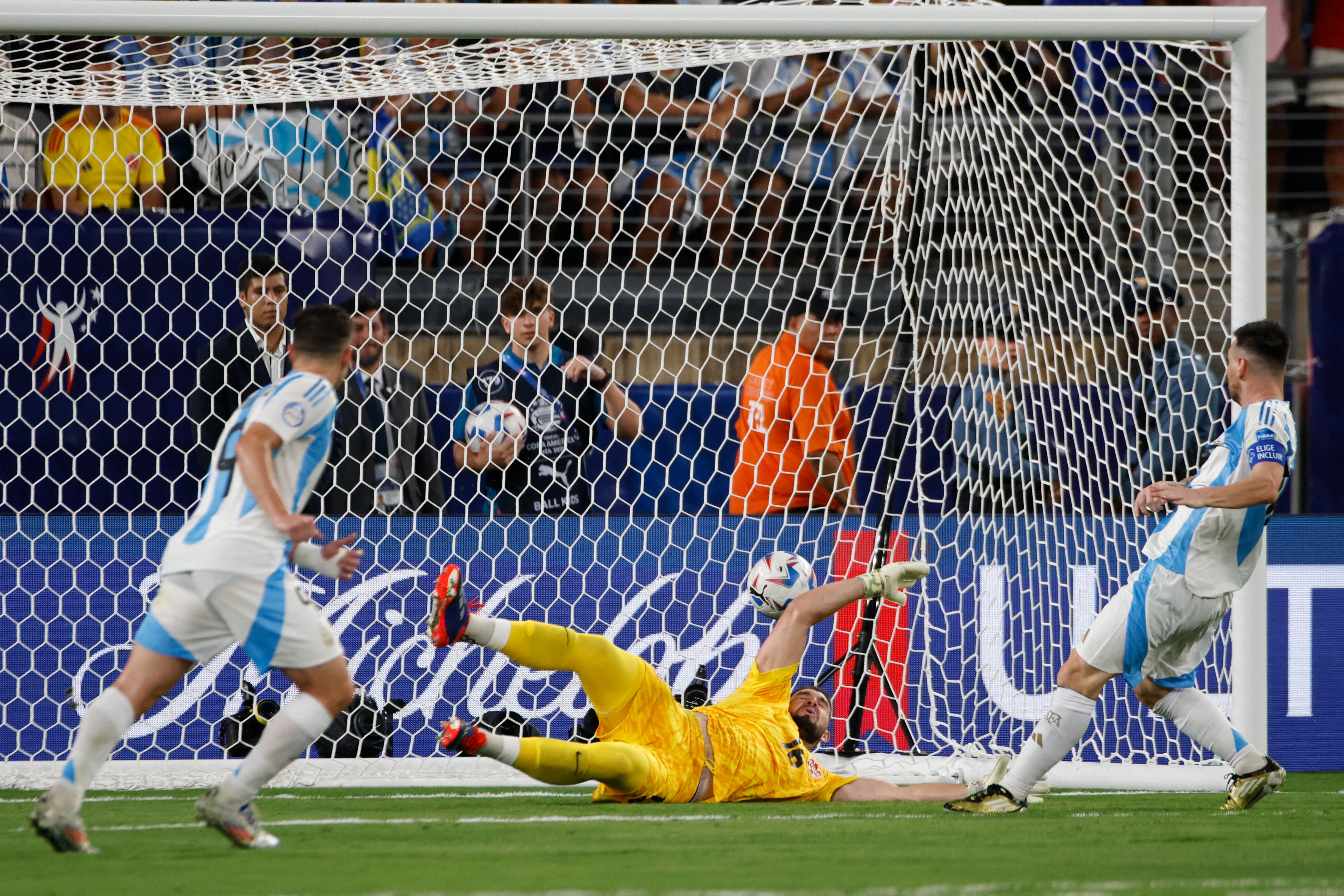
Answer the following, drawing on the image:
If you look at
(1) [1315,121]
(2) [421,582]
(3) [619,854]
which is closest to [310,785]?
(2) [421,582]

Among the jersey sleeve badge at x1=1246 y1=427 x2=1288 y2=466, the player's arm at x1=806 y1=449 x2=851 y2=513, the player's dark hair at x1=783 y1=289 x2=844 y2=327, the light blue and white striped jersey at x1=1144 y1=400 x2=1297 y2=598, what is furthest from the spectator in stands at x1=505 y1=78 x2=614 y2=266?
the jersey sleeve badge at x1=1246 y1=427 x2=1288 y2=466

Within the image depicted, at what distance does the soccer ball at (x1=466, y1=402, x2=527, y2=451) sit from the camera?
6309mm

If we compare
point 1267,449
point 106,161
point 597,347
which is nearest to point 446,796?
point 597,347

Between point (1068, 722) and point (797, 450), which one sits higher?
point (797, 450)

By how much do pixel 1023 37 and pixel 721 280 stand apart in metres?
2.68

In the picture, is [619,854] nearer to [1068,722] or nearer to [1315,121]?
[1068,722]

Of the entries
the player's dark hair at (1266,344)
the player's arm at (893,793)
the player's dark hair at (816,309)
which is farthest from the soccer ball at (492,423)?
the player's dark hair at (1266,344)

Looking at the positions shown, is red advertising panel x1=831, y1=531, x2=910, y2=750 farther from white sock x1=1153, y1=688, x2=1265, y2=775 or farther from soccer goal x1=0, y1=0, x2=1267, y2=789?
white sock x1=1153, y1=688, x2=1265, y2=775

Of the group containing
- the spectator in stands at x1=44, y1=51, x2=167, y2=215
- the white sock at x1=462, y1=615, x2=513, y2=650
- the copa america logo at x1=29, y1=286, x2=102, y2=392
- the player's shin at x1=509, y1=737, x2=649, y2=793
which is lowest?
the player's shin at x1=509, y1=737, x2=649, y2=793

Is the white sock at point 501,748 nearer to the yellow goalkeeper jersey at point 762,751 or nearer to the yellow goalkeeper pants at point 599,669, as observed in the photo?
the yellow goalkeeper pants at point 599,669

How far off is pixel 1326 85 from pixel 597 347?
4.89 m

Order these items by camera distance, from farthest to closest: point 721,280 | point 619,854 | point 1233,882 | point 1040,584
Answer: point 721,280 < point 1040,584 < point 619,854 < point 1233,882

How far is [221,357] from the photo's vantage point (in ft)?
20.4

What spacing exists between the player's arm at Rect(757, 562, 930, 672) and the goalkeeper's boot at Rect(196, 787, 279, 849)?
194 cm
